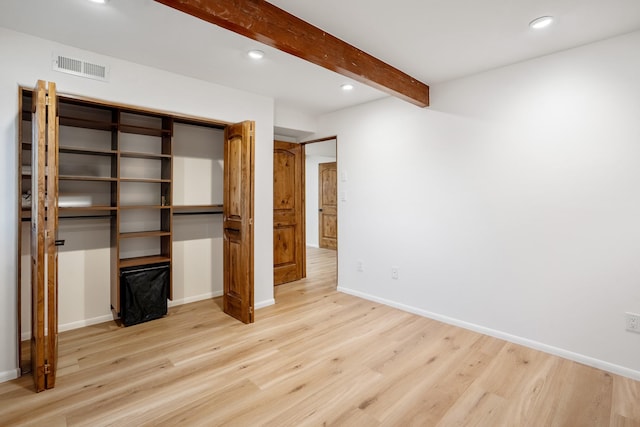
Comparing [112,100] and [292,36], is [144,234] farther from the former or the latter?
[292,36]

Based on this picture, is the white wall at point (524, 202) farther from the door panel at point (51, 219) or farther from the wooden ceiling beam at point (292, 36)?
the door panel at point (51, 219)

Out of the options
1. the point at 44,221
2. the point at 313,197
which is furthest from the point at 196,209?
the point at 313,197

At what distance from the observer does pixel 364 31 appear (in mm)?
2289

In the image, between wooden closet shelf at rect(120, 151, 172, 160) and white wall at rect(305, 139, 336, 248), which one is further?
white wall at rect(305, 139, 336, 248)

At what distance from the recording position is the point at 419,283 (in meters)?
3.57

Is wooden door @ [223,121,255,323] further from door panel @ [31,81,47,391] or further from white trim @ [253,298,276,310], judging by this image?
door panel @ [31,81,47,391]

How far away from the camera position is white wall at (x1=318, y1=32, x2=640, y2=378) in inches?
93.7

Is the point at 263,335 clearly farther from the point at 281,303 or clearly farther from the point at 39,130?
the point at 39,130

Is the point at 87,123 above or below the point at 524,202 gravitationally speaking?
above

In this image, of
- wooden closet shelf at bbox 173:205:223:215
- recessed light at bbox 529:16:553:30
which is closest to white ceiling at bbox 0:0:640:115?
recessed light at bbox 529:16:553:30

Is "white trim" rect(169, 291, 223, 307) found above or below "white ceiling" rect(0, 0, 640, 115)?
below

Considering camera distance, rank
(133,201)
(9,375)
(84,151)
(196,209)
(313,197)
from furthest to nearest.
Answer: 1. (313,197)
2. (196,209)
3. (133,201)
4. (84,151)
5. (9,375)

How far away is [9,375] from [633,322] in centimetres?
442

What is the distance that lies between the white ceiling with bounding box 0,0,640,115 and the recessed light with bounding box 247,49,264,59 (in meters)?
Result: 0.06
